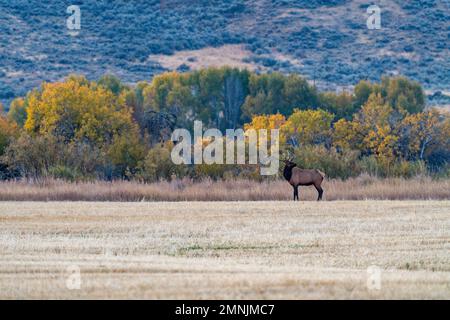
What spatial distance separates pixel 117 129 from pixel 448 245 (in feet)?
96.1

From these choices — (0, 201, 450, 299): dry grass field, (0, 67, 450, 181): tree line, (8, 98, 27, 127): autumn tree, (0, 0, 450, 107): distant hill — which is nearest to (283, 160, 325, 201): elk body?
(0, 201, 450, 299): dry grass field

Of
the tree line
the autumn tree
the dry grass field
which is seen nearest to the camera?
the dry grass field

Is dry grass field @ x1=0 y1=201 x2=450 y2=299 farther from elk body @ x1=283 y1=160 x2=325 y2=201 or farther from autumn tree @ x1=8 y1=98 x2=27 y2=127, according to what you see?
autumn tree @ x1=8 y1=98 x2=27 y2=127

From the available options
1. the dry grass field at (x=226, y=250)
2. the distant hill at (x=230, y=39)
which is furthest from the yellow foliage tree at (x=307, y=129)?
the distant hill at (x=230, y=39)

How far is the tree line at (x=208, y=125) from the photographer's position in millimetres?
41281

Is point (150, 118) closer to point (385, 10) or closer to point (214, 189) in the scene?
point (214, 189)

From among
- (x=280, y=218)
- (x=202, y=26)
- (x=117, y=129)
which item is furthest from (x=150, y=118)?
(x=202, y=26)

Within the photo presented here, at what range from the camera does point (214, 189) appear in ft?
115

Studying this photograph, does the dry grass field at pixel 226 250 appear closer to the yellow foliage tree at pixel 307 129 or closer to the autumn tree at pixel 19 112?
the yellow foliage tree at pixel 307 129

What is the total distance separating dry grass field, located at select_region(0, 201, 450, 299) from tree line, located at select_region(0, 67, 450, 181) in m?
11.6

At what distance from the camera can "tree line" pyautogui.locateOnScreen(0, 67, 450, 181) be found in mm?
41281

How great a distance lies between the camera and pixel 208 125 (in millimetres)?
64625

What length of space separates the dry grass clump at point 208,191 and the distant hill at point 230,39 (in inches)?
1869

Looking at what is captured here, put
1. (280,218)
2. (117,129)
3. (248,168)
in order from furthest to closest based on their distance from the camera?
(117,129)
(248,168)
(280,218)
